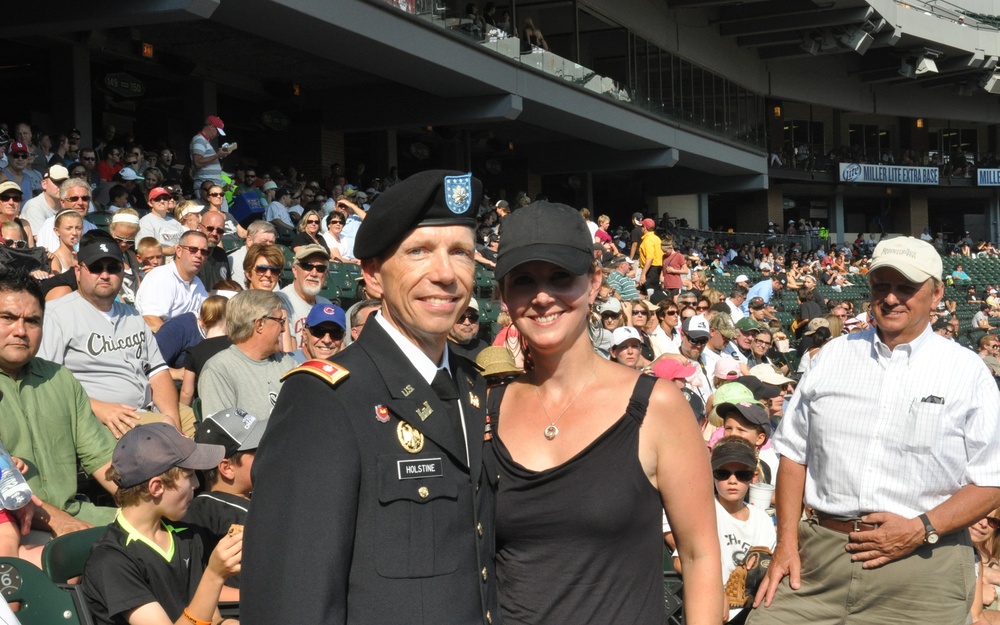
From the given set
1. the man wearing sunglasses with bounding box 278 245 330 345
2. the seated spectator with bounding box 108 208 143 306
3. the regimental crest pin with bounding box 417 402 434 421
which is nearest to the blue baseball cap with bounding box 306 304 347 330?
the man wearing sunglasses with bounding box 278 245 330 345

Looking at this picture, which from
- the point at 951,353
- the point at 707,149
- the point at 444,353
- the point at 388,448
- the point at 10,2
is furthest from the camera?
the point at 707,149

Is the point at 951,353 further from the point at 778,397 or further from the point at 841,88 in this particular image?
the point at 841,88

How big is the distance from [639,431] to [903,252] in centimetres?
176

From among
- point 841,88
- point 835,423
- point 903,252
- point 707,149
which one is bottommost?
point 835,423

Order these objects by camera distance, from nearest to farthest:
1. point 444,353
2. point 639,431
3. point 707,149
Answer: point 444,353, point 639,431, point 707,149

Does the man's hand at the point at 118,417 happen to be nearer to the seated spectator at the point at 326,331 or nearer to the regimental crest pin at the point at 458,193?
the seated spectator at the point at 326,331

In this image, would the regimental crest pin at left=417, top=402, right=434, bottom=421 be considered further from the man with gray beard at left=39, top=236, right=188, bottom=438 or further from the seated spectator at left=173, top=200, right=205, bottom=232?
the seated spectator at left=173, top=200, right=205, bottom=232

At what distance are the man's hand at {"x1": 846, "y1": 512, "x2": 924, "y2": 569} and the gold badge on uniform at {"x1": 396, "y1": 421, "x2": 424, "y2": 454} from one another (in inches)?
A: 86.7

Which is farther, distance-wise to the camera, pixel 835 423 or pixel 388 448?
pixel 835 423

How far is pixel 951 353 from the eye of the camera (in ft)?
12.2

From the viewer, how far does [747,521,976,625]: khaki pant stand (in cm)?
364

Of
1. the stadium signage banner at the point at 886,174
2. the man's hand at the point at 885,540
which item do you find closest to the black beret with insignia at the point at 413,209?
the man's hand at the point at 885,540

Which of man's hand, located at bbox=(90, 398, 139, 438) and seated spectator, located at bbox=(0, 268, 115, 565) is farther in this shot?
man's hand, located at bbox=(90, 398, 139, 438)

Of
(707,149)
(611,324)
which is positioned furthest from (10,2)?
(707,149)
